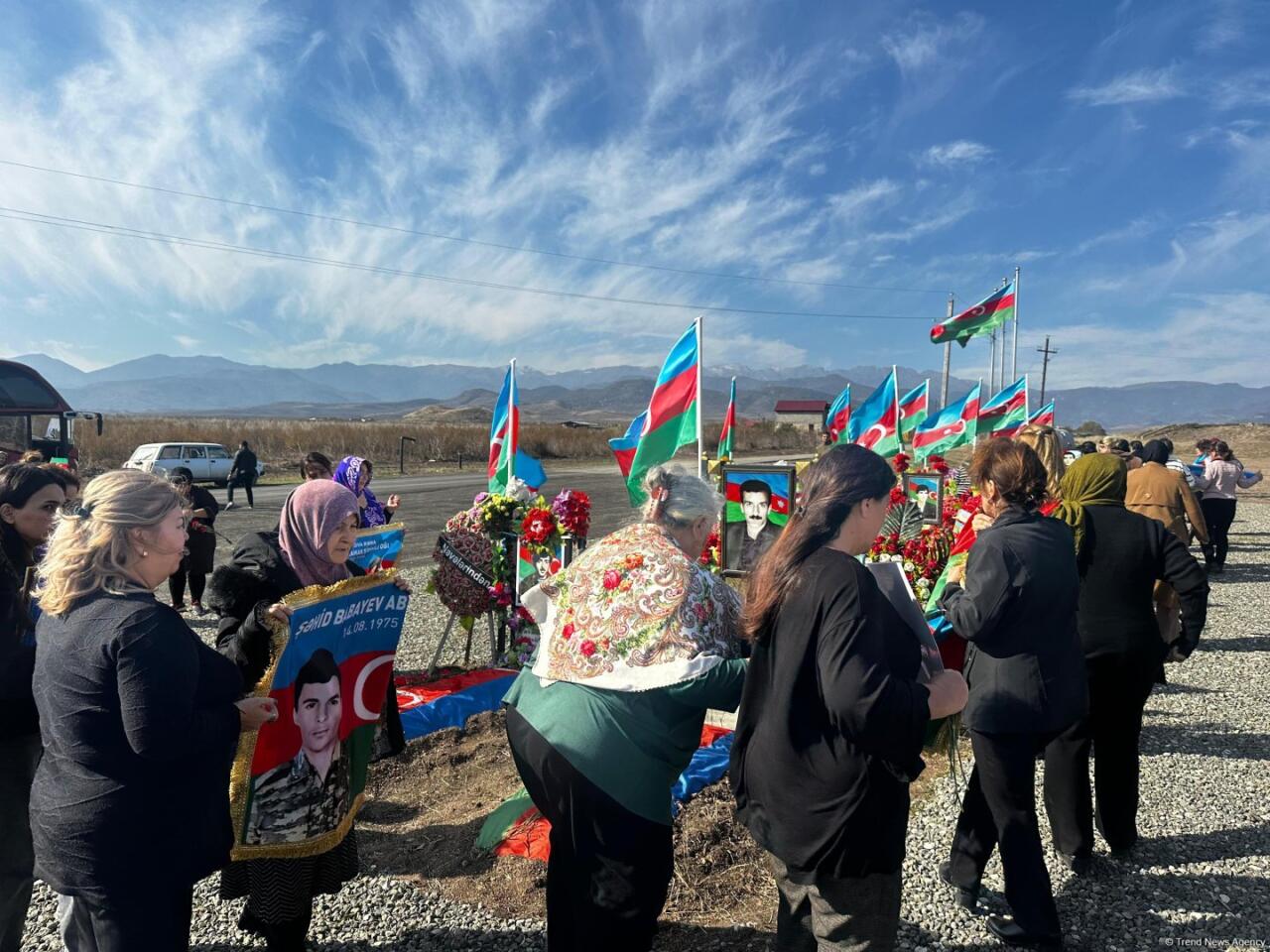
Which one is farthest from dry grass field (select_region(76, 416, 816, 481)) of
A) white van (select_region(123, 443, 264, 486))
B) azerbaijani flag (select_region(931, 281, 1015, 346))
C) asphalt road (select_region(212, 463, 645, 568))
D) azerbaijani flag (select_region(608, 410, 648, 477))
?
azerbaijani flag (select_region(608, 410, 648, 477))

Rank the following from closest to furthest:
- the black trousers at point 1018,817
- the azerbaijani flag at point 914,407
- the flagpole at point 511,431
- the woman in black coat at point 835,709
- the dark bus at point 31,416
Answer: the woman in black coat at point 835,709 < the black trousers at point 1018,817 < the flagpole at point 511,431 < the dark bus at point 31,416 < the azerbaijani flag at point 914,407

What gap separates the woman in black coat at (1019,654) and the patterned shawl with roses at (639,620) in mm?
1064

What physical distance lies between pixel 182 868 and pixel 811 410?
61.9 m

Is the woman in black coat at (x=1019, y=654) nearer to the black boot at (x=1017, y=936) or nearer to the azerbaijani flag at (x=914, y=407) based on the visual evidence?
the black boot at (x=1017, y=936)

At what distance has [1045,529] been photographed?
2.69m

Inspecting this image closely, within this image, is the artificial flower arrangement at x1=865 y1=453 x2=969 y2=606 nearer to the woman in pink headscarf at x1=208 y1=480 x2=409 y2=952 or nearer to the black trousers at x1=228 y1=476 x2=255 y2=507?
the woman in pink headscarf at x1=208 y1=480 x2=409 y2=952

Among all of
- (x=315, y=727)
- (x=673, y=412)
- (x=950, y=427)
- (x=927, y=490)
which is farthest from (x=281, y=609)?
(x=950, y=427)

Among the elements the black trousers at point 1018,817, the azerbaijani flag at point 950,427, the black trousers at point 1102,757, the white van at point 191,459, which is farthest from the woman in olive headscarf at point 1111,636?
the white van at point 191,459

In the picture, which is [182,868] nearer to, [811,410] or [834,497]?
[834,497]

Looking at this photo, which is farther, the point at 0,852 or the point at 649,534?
the point at 0,852

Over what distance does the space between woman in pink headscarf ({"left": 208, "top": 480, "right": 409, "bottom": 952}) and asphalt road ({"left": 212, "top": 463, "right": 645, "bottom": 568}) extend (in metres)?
5.91

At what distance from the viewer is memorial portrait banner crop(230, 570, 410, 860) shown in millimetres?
2514

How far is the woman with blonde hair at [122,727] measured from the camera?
180 cm

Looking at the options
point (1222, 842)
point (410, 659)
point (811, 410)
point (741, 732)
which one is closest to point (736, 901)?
point (741, 732)
